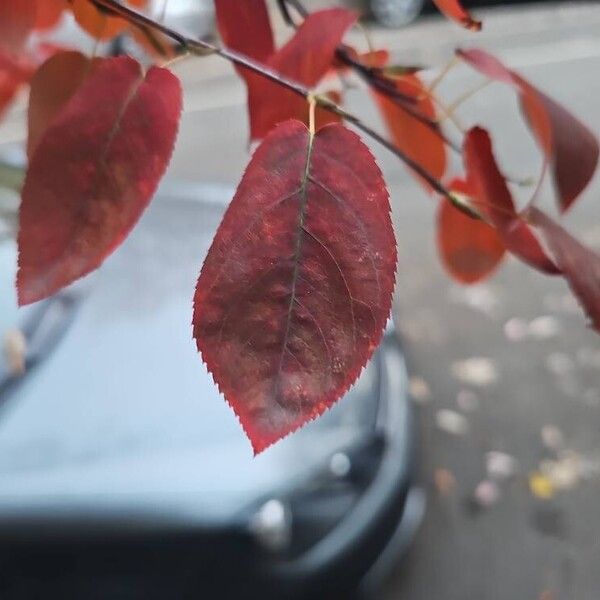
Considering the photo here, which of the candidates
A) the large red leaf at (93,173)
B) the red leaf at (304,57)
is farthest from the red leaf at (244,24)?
the large red leaf at (93,173)

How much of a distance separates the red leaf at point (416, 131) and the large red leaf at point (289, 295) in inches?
8.1

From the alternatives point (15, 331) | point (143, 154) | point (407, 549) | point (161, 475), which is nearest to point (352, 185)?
point (143, 154)

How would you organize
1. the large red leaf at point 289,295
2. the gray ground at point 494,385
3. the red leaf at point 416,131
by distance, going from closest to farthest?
the large red leaf at point 289,295 < the red leaf at point 416,131 < the gray ground at point 494,385

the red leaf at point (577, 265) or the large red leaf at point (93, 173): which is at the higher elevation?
the large red leaf at point (93, 173)

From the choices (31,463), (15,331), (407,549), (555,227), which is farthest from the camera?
(407,549)

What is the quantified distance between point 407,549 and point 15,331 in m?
0.83

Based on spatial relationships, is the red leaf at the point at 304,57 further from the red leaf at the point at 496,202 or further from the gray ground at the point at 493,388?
the gray ground at the point at 493,388

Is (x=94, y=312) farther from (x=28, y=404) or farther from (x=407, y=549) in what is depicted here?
(x=407, y=549)

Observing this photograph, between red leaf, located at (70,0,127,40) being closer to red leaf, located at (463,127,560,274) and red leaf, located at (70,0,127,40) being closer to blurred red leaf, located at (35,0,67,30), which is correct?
blurred red leaf, located at (35,0,67,30)

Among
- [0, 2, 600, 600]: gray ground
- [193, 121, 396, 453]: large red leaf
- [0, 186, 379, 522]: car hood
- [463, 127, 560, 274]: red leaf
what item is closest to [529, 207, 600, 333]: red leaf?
[463, 127, 560, 274]: red leaf

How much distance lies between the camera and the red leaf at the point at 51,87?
38cm

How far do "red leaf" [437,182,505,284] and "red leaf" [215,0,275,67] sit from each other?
14cm

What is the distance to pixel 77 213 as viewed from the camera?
0.29 meters

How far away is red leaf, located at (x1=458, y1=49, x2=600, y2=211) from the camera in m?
0.41
